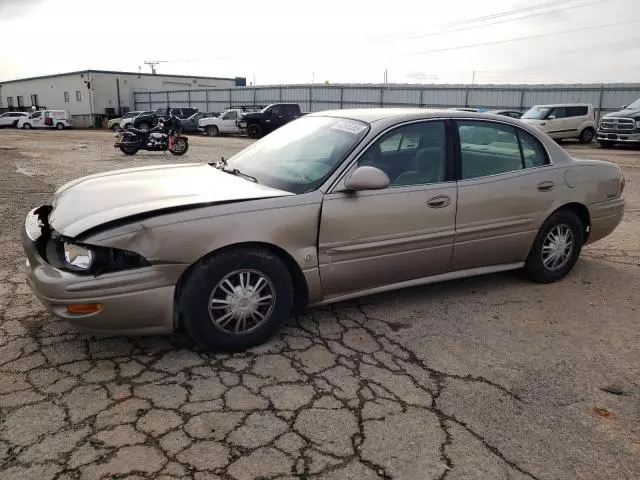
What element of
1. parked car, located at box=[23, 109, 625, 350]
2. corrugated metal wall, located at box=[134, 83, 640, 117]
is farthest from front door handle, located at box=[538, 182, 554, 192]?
corrugated metal wall, located at box=[134, 83, 640, 117]

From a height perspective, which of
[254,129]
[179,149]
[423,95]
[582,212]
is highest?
[423,95]

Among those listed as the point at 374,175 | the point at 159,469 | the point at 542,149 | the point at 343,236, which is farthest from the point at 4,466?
the point at 542,149

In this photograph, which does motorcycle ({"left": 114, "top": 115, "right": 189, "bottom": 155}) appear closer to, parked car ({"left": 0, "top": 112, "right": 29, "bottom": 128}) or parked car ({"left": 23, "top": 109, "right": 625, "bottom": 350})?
parked car ({"left": 23, "top": 109, "right": 625, "bottom": 350})

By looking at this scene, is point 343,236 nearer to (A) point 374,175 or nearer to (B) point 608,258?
(A) point 374,175

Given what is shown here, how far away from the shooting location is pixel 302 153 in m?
3.92

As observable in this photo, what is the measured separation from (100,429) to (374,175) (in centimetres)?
212

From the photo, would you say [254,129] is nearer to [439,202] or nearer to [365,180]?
[439,202]

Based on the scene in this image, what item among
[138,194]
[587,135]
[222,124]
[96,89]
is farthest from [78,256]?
[96,89]

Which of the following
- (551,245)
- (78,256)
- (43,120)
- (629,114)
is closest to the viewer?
(78,256)

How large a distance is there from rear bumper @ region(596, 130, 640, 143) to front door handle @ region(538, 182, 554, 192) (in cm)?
1786

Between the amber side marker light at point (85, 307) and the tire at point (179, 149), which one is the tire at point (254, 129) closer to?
the tire at point (179, 149)

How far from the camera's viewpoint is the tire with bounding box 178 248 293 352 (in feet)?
10.1

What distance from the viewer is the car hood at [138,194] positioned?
121 inches

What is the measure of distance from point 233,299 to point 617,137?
2045 cm
